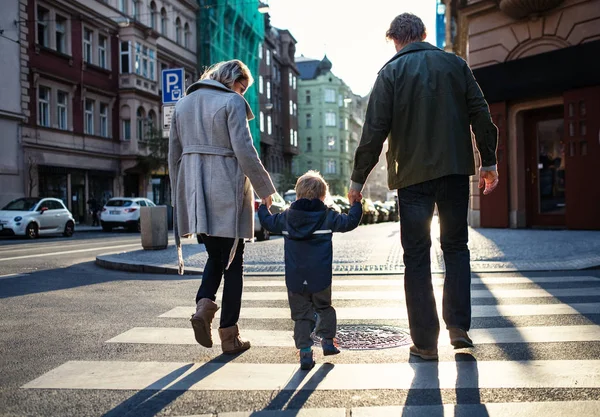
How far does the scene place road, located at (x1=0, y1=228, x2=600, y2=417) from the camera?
3082mm

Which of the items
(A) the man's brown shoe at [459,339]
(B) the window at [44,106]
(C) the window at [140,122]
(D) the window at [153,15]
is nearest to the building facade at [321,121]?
(D) the window at [153,15]

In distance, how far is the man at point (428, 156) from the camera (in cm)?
396

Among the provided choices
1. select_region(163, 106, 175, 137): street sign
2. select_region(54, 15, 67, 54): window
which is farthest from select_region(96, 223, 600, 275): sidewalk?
select_region(54, 15, 67, 54): window

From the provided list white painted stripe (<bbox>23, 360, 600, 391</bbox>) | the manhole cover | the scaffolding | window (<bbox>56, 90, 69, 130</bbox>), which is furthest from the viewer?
the scaffolding

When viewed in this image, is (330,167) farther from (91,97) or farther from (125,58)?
(91,97)

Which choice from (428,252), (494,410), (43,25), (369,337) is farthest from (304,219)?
(43,25)

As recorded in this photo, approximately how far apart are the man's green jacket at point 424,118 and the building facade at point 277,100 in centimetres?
5267

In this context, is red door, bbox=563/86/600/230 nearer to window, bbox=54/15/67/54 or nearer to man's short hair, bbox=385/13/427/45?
man's short hair, bbox=385/13/427/45

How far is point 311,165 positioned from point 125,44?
52.2 metres

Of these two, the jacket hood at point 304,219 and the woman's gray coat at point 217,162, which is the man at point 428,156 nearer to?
the jacket hood at point 304,219

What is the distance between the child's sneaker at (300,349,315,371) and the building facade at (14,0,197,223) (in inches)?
1116

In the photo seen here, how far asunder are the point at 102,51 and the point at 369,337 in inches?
1393

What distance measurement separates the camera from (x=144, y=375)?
3682 millimetres

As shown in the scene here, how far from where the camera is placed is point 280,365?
3877 millimetres
